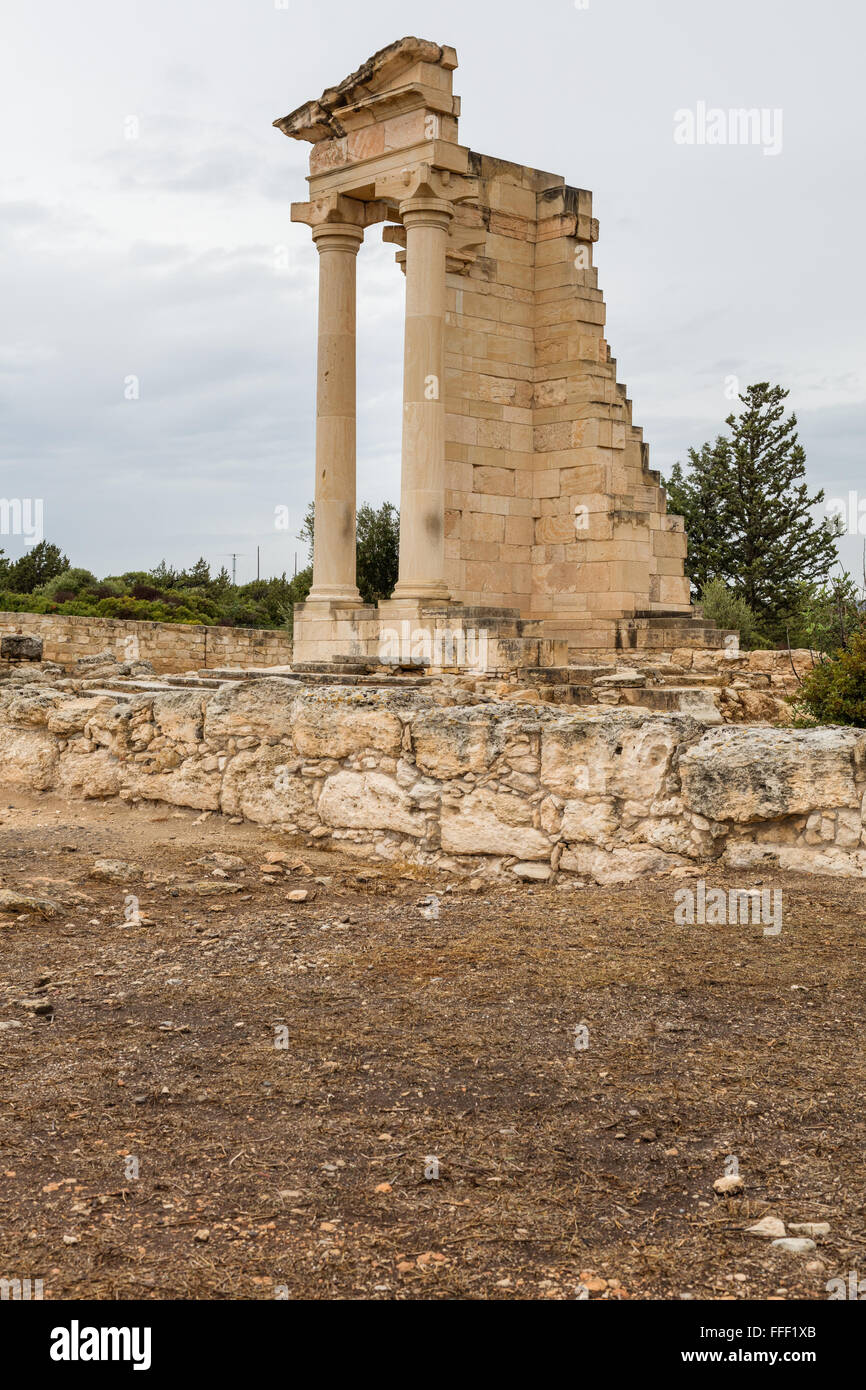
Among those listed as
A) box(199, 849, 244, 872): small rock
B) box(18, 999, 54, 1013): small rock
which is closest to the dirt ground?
box(18, 999, 54, 1013): small rock

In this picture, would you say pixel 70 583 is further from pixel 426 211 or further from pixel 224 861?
pixel 224 861

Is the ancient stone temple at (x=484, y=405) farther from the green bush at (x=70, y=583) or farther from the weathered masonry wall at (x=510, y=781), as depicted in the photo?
the green bush at (x=70, y=583)

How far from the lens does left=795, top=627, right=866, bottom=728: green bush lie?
869 cm

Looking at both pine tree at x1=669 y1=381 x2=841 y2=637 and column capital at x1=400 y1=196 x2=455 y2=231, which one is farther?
pine tree at x1=669 y1=381 x2=841 y2=637

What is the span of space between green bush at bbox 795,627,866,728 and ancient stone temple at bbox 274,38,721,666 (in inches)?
222

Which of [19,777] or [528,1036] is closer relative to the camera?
[528,1036]

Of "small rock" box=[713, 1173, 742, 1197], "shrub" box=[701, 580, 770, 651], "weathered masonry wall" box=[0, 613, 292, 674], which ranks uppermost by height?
"shrub" box=[701, 580, 770, 651]

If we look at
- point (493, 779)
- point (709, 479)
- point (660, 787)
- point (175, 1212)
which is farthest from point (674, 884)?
point (709, 479)

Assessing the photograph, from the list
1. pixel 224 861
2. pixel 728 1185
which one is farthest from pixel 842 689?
pixel 728 1185

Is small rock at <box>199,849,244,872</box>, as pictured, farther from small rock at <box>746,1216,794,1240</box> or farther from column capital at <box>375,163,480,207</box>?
column capital at <box>375,163,480,207</box>

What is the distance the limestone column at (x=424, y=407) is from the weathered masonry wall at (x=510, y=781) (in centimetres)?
679

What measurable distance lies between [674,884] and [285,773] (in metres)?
2.79
